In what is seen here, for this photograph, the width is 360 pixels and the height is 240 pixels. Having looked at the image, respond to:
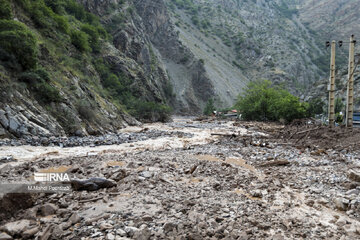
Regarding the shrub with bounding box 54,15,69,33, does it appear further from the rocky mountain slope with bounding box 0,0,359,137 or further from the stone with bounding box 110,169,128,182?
the stone with bounding box 110,169,128,182

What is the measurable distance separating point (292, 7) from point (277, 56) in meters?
72.9

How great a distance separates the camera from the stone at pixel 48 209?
126 inches

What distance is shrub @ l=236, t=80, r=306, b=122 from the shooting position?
27703mm

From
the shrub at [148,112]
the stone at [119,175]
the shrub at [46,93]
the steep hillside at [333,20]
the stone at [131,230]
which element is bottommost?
the shrub at [148,112]

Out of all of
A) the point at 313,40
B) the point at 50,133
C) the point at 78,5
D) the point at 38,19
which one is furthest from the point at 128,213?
the point at 313,40

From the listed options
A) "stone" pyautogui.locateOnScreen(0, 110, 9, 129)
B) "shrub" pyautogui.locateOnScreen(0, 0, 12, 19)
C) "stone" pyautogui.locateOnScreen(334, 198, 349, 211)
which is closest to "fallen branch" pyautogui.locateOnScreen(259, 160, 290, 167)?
"stone" pyautogui.locateOnScreen(334, 198, 349, 211)

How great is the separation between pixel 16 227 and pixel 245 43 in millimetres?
101232

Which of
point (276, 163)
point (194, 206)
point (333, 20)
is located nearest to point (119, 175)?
point (194, 206)

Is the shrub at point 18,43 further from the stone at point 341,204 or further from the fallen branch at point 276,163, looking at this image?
the stone at point 341,204

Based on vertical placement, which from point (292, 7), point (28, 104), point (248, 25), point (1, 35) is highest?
point (292, 7)

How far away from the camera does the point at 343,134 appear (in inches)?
414

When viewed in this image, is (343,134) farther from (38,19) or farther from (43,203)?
(38,19)

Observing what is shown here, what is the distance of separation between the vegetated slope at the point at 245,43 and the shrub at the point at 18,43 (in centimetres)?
5824

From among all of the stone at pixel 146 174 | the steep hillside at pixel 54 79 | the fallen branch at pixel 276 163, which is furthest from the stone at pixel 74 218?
the steep hillside at pixel 54 79
